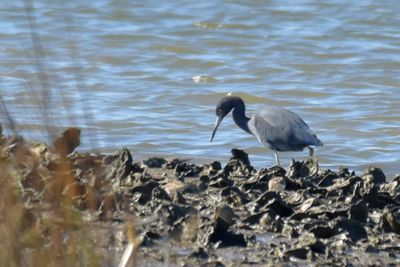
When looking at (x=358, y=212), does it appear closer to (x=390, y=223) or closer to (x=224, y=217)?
(x=390, y=223)

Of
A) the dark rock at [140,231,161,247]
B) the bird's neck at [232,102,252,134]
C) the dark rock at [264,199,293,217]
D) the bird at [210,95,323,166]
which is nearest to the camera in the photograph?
the dark rock at [140,231,161,247]

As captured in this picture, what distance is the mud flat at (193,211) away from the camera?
343 centimetres

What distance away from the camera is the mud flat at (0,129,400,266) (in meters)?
3.43

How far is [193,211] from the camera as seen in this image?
5.68 meters

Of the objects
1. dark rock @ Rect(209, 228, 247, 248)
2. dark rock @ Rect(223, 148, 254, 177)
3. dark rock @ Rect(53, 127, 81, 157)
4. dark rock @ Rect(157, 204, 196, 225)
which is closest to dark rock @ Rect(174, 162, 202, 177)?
dark rock @ Rect(223, 148, 254, 177)

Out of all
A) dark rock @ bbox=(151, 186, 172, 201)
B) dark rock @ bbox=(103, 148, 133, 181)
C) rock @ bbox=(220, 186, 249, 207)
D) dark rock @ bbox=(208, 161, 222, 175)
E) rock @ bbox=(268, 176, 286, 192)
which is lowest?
dark rock @ bbox=(208, 161, 222, 175)

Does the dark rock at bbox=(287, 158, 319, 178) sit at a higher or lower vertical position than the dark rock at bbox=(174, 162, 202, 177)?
lower

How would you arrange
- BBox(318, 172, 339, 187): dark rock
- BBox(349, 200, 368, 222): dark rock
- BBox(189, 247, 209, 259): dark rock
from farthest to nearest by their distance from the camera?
1. BBox(318, 172, 339, 187): dark rock
2. BBox(349, 200, 368, 222): dark rock
3. BBox(189, 247, 209, 259): dark rock

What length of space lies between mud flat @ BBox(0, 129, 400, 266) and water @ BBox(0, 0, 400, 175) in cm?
93

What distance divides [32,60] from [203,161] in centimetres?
526

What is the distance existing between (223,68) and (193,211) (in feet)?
23.3

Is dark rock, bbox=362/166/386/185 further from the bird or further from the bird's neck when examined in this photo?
the bird's neck

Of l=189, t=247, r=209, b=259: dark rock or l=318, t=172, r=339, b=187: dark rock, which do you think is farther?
l=318, t=172, r=339, b=187: dark rock

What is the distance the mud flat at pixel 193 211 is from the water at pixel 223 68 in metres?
0.93
